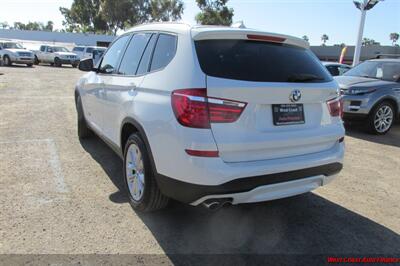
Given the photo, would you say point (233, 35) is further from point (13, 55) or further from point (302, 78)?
point (13, 55)

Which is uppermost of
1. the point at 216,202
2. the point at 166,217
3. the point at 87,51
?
the point at 87,51

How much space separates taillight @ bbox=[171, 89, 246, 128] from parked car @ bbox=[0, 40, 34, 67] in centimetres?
2880

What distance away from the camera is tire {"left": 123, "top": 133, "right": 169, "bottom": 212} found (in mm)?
3541

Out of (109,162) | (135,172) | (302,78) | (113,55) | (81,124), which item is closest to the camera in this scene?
(302,78)

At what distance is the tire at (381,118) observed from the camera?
7.98 m

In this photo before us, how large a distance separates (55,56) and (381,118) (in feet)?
94.8

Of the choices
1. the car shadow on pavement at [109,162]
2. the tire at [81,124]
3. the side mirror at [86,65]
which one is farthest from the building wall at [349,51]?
the side mirror at [86,65]

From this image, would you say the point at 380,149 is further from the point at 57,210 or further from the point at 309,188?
the point at 57,210

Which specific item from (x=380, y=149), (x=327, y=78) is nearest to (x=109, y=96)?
(x=327, y=78)

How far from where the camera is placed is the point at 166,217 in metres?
3.87

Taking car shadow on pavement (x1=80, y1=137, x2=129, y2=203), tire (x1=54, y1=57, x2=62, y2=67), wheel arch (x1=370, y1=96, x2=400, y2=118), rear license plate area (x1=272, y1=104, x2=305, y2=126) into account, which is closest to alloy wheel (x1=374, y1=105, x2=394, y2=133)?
wheel arch (x1=370, y1=96, x2=400, y2=118)

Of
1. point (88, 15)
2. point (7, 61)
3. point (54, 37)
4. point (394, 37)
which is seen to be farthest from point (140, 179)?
point (394, 37)

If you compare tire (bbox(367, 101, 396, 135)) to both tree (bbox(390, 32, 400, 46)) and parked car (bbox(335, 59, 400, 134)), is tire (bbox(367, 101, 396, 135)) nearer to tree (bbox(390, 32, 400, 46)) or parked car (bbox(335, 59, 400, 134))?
parked car (bbox(335, 59, 400, 134))

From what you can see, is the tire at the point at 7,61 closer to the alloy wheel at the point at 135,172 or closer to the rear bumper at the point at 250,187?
the alloy wheel at the point at 135,172
